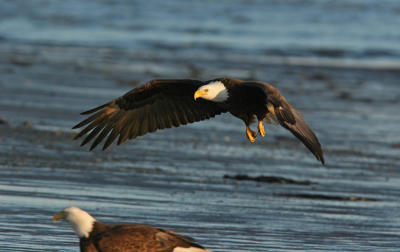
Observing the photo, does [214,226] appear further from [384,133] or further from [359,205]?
[384,133]

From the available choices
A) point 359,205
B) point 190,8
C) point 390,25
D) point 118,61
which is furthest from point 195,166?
point 190,8

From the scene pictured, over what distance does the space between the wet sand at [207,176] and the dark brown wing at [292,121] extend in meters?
0.82

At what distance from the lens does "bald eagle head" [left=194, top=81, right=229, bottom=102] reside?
705cm

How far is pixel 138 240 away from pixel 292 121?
1585 millimetres

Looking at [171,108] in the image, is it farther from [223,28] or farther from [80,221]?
[223,28]

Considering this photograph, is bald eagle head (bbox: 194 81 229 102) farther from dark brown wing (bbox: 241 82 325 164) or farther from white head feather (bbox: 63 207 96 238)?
white head feather (bbox: 63 207 96 238)

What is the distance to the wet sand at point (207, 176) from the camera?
6797 mm

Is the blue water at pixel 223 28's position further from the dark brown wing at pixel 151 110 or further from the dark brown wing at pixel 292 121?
the dark brown wing at pixel 292 121

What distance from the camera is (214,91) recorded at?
708 centimetres

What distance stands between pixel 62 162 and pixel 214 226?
8.18ft

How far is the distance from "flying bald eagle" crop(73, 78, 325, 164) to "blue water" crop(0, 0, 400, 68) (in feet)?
41.8

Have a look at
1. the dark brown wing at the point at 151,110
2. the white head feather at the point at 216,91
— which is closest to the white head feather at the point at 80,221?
the white head feather at the point at 216,91


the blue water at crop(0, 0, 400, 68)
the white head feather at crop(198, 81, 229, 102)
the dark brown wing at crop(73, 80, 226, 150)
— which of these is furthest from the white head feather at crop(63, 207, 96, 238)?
the blue water at crop(0, 0, 400, 68)

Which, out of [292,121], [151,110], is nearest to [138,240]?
[292,121]
